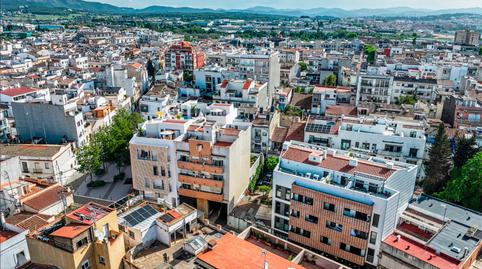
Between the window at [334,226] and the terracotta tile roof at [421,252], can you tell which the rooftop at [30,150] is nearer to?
the window at [334,226]

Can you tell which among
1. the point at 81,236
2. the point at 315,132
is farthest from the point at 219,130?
the point at 81,236

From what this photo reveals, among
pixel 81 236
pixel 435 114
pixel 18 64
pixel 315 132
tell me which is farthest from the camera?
pixel 18 64

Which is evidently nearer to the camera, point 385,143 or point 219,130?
point 219,130

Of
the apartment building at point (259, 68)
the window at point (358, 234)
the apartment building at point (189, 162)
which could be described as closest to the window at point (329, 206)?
the window at point (358, 234)

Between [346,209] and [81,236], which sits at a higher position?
[81,236]

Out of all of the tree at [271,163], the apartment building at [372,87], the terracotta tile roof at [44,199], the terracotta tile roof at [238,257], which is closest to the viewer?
the terracotta tile roof at [238,257]

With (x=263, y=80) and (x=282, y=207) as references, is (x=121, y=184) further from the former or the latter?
(x=263, y=80)

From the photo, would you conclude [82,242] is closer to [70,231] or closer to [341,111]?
[70,231]

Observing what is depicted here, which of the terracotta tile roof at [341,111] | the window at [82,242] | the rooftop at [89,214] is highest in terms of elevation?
the rooftop at [89,214]
